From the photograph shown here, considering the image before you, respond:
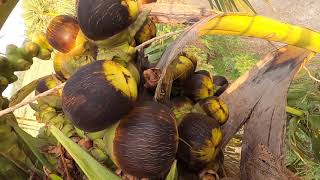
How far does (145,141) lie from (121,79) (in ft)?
0.25

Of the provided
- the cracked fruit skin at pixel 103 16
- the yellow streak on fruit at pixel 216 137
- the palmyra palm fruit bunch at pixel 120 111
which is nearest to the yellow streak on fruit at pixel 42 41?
the palmyra palm fruit bunch at pixel 120 111

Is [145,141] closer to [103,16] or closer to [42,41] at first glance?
[103,16]

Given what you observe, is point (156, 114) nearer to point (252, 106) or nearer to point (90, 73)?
point (90, 73)

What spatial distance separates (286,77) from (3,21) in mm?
479

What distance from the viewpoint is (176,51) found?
1.87 ft

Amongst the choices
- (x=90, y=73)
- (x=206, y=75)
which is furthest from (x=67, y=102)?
(x=206, y=75)

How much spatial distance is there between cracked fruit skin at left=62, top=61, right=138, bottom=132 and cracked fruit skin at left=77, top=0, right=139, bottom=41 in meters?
0.04

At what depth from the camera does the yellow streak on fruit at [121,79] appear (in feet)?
1.60

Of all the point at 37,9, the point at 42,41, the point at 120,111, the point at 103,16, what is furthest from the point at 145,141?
the point at 37,9

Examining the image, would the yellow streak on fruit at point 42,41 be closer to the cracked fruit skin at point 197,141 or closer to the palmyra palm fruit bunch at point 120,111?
the palmyra palm fruit bunch at point 120,111

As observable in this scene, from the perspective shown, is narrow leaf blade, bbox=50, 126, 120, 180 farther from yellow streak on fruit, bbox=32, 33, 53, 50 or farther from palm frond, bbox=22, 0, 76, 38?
palm frond, bbox=22, 0, 76, 38

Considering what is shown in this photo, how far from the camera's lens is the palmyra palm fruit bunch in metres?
0.49

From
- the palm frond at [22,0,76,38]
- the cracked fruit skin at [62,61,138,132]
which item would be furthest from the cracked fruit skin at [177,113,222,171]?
the palm frond at [22,0,76,38]

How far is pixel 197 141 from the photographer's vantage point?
0.57m
